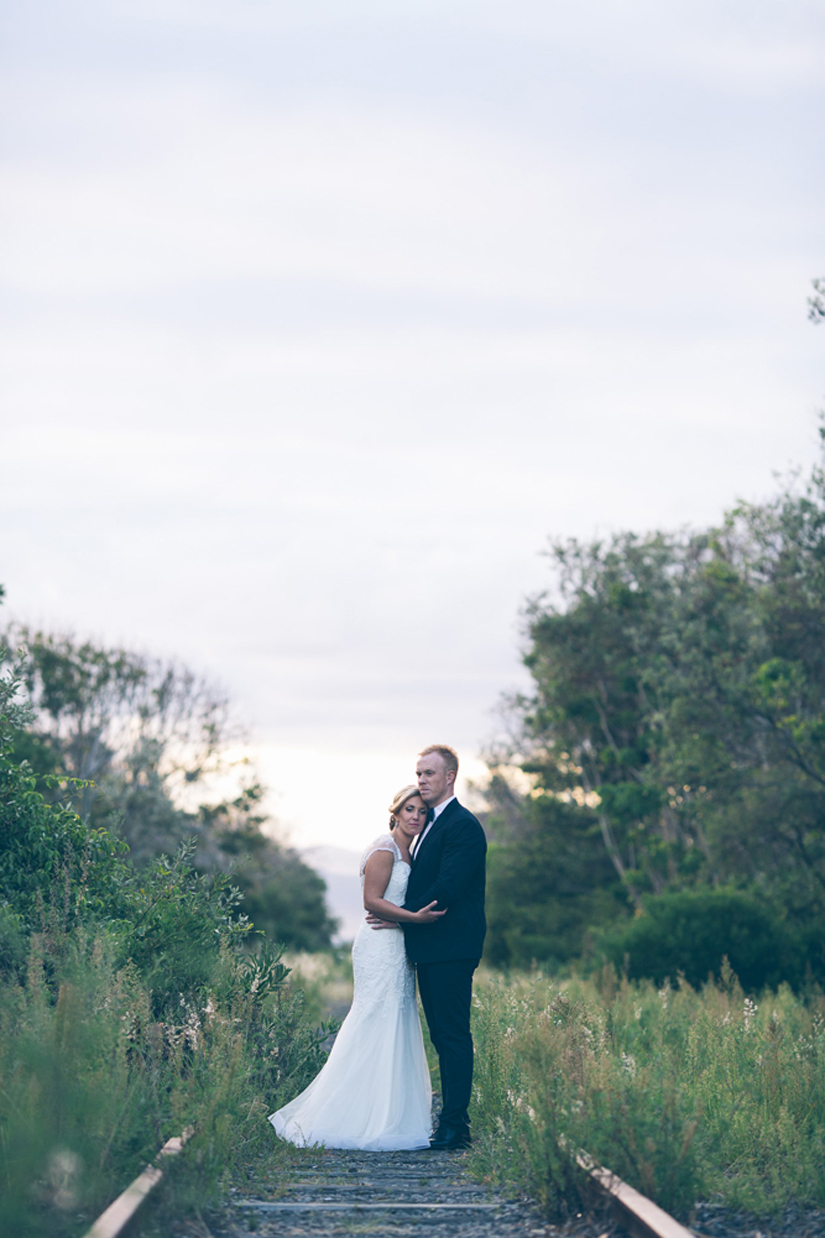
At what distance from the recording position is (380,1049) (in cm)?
805

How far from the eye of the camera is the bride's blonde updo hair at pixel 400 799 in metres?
8.30

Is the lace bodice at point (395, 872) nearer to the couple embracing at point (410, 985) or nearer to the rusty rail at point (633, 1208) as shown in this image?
the couple embracing at point (410, 985)

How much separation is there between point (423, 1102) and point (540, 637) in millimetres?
27778

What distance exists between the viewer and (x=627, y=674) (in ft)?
111

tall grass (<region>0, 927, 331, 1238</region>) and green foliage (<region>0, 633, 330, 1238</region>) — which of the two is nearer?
tall grass (<region>0, 927, 331, 1238</region>)

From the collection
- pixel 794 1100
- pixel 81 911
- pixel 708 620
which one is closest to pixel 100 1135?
pixel 81 911

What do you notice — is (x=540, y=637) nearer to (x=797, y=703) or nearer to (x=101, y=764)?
(x=797, y=703)

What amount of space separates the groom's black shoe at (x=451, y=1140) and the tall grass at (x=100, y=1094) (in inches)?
41.2

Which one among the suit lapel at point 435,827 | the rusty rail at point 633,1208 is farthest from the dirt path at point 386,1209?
the suit lapel at point 435,827

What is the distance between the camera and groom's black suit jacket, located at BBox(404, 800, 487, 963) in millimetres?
8000

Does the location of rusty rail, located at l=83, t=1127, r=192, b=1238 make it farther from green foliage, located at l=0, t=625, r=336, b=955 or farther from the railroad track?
green foliage, located at l=0, t=625, r=336, b=955

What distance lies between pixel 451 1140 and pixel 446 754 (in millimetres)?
2440

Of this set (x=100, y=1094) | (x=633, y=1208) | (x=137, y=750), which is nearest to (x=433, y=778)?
(x=100, y=1094)

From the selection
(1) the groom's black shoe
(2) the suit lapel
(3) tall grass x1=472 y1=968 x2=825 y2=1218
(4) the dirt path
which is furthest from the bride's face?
(4) the dirt path
